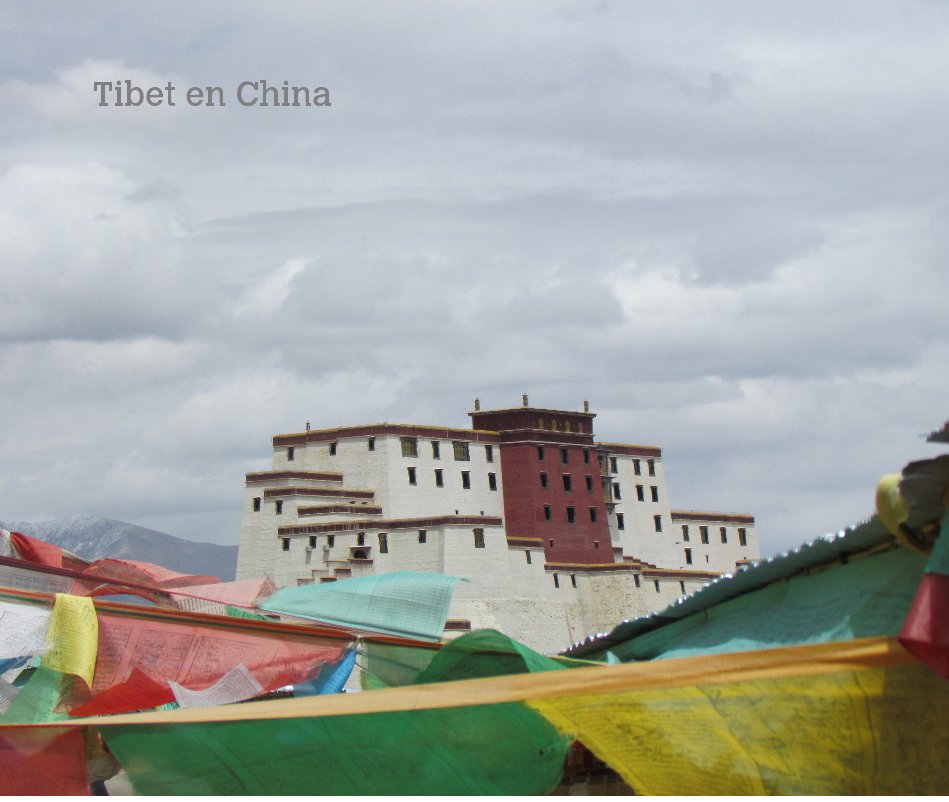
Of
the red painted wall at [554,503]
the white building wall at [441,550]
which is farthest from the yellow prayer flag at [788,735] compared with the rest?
the red painted wall at [554,503]

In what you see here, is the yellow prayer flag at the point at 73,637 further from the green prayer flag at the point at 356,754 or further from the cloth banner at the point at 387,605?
the green prayer flag at the point at 356,754

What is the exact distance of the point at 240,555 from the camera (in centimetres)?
4850

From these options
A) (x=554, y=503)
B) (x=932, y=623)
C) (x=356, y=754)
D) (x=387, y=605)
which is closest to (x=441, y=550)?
(x=554, y=503)

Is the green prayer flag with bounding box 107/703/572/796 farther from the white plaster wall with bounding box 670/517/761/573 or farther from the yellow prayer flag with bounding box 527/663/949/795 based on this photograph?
the white plaster wall with bounding box 670/517/761/573

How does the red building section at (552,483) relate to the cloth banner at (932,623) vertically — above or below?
above

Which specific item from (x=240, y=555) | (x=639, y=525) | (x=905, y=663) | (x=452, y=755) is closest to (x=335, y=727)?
(x=452, y=755)

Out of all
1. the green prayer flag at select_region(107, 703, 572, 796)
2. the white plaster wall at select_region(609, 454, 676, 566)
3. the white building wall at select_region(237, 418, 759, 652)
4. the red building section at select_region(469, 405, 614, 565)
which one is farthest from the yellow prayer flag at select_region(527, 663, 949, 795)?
the white plaster wall at select_region(609, 454, 676, 566)

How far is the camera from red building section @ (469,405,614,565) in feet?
173

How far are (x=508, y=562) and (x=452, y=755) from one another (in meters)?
43.0

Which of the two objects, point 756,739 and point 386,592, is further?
point 386,592

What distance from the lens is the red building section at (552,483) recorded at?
5259cm

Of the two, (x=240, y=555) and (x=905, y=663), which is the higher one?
(x=240, y=555)

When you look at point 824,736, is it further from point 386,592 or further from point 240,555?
point 240,555

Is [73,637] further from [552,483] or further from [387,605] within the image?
[552,483]
